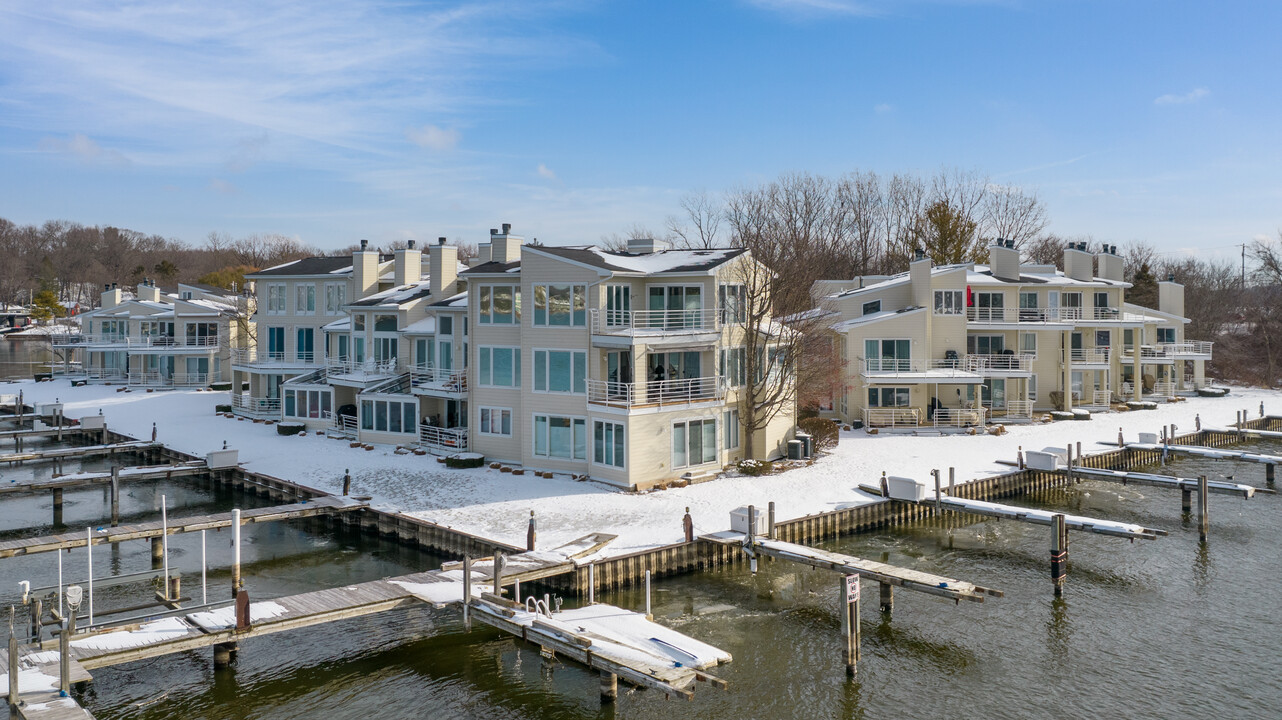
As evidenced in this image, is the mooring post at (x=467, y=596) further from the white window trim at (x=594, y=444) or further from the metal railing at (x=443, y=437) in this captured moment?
the metal railing at (x=443, y=437)

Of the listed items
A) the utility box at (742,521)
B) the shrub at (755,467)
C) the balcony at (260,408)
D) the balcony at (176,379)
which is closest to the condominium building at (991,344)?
the shrub at (755,467)

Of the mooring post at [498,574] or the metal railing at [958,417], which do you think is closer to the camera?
the mooring post at [498,574]

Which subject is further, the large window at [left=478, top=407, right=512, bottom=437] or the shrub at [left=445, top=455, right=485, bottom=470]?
the large window at [left=478, top=407, right=512, bottom=437]

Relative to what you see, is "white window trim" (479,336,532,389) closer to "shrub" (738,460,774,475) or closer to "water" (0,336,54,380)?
"shrub" (738,460,774,475)

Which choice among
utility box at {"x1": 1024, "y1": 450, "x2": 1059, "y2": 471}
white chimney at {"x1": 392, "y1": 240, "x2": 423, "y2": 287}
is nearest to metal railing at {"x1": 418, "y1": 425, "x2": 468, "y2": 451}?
white chimney at {"x1": 392, "y1": 240, "x2": 423, "y2": 287}

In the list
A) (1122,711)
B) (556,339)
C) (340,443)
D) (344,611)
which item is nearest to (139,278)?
(340,443)

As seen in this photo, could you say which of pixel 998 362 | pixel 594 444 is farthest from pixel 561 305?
pixel 998 362

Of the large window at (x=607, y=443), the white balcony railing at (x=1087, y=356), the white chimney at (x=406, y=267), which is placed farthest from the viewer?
the white balcony railing at (x=1087, y=356)
